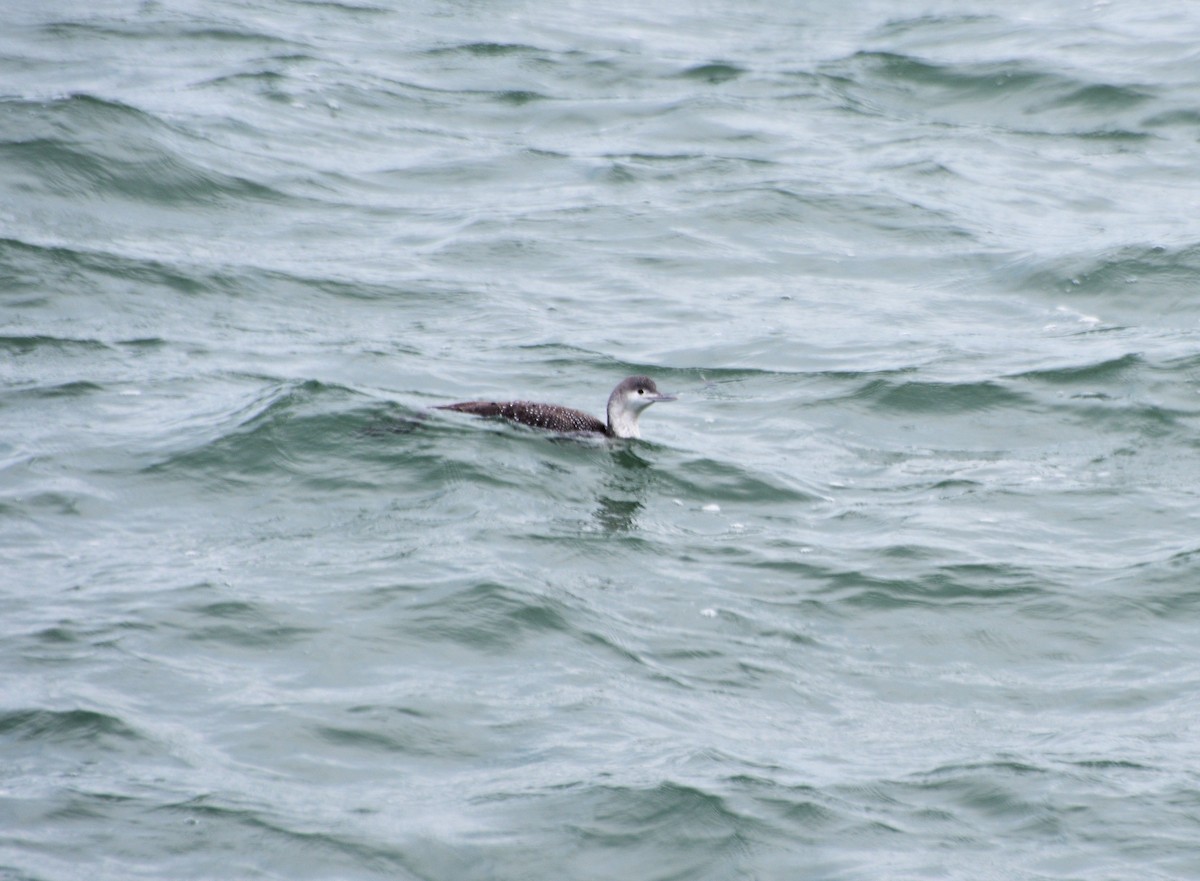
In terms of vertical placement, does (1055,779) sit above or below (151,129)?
below

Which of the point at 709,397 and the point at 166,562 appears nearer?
the point at 166,562

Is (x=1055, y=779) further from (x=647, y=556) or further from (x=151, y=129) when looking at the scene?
(x=151, y=129)

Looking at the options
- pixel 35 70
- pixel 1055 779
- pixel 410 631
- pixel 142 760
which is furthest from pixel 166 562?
pixel 35 70

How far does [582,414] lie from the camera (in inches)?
436

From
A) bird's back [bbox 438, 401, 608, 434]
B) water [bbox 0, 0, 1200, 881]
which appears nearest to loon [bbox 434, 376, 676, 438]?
bird's back [bbox 438, 401, 608, 434]

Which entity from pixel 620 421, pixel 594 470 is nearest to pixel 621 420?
pixel 620 421

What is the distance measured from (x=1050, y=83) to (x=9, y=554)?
13.6 metres

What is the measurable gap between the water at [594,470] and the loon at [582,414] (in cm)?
14

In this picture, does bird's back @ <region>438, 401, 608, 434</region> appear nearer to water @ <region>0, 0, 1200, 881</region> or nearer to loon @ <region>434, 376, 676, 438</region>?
loon @ <region>434, 376, 676, 438</region>

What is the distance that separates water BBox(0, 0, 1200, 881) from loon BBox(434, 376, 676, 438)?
136 millimetres

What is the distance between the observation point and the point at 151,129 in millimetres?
16688

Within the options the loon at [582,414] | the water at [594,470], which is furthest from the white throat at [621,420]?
the water at [594,470]

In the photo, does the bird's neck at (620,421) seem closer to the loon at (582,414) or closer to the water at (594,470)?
the loon at (582,414)

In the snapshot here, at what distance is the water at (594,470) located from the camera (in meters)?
7.29
